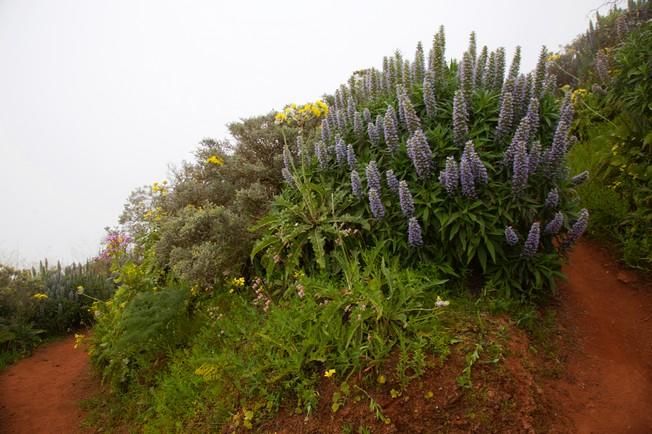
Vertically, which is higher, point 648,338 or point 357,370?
point 357,370

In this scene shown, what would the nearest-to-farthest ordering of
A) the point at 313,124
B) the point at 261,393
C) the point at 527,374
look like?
the point at 527,374
the point at 261,393
the point at 313,124

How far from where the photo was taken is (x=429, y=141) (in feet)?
12.7

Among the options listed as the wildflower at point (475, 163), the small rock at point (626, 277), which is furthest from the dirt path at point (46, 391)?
the small rock at point (626, 277)

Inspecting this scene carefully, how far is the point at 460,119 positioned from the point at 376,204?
1078 mm

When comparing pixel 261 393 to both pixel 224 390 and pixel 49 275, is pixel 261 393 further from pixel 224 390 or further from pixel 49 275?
pixel 49 275

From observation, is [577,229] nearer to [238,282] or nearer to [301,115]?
[238,282]

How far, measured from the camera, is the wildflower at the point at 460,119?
359 centimetres

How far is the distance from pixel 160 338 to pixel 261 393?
5.81 feet

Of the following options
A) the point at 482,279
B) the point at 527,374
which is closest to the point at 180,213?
the point at 482,279

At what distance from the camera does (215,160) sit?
607 cm

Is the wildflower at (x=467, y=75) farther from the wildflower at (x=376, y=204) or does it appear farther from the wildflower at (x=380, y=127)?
the wildflower at (x=376, y=204)

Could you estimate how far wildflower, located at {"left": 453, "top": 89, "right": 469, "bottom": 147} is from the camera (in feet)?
11.8

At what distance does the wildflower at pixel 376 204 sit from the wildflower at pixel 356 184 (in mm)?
282

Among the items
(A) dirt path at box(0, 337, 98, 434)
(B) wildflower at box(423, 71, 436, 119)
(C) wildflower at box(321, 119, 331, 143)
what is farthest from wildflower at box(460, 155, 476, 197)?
(A) dirt path at box(0, 337, 98, 434)
